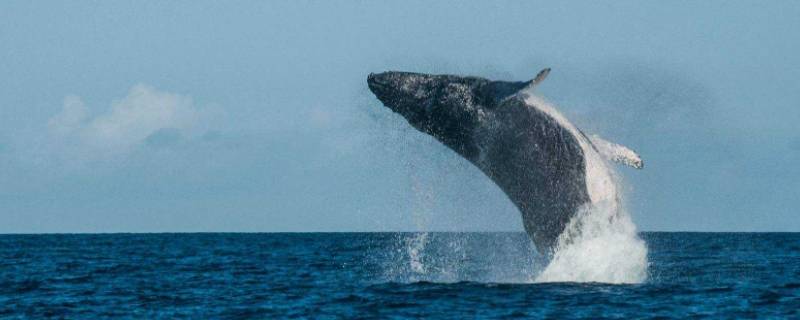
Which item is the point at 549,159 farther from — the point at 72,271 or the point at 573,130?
the point at 72,271

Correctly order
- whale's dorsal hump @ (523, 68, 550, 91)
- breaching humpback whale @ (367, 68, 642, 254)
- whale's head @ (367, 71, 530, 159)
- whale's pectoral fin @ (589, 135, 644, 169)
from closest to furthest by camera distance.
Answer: whale's dorsal hump @ (523, 68, 550, 91)
whale's pectoral fin @ (589, 135, 644, 169)
breaching humpback whale @ (367, 68, 642, 254)
whale's head @ (367, 71, 530, 159)

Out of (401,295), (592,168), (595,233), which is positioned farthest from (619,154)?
(401,295)

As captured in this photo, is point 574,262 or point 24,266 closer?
point 574,262

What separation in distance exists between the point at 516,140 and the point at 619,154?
1905 millimetres

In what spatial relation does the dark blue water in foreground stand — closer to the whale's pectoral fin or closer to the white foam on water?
the white foam on water

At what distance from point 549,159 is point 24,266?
3260 centimetres

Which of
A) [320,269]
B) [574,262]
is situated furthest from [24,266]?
[574,262]

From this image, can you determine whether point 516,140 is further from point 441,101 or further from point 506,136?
point 441,101

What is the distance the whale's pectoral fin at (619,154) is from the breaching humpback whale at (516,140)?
18mm

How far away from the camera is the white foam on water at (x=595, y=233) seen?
21438mm

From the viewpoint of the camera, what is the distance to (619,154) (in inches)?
833

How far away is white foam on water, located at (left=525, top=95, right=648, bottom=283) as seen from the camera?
21438 mm

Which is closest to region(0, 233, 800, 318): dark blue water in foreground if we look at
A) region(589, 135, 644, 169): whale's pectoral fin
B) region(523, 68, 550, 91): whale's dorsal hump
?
region(589, 135, 644, 169): whale's pectoral fin

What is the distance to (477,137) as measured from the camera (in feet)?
72.1
